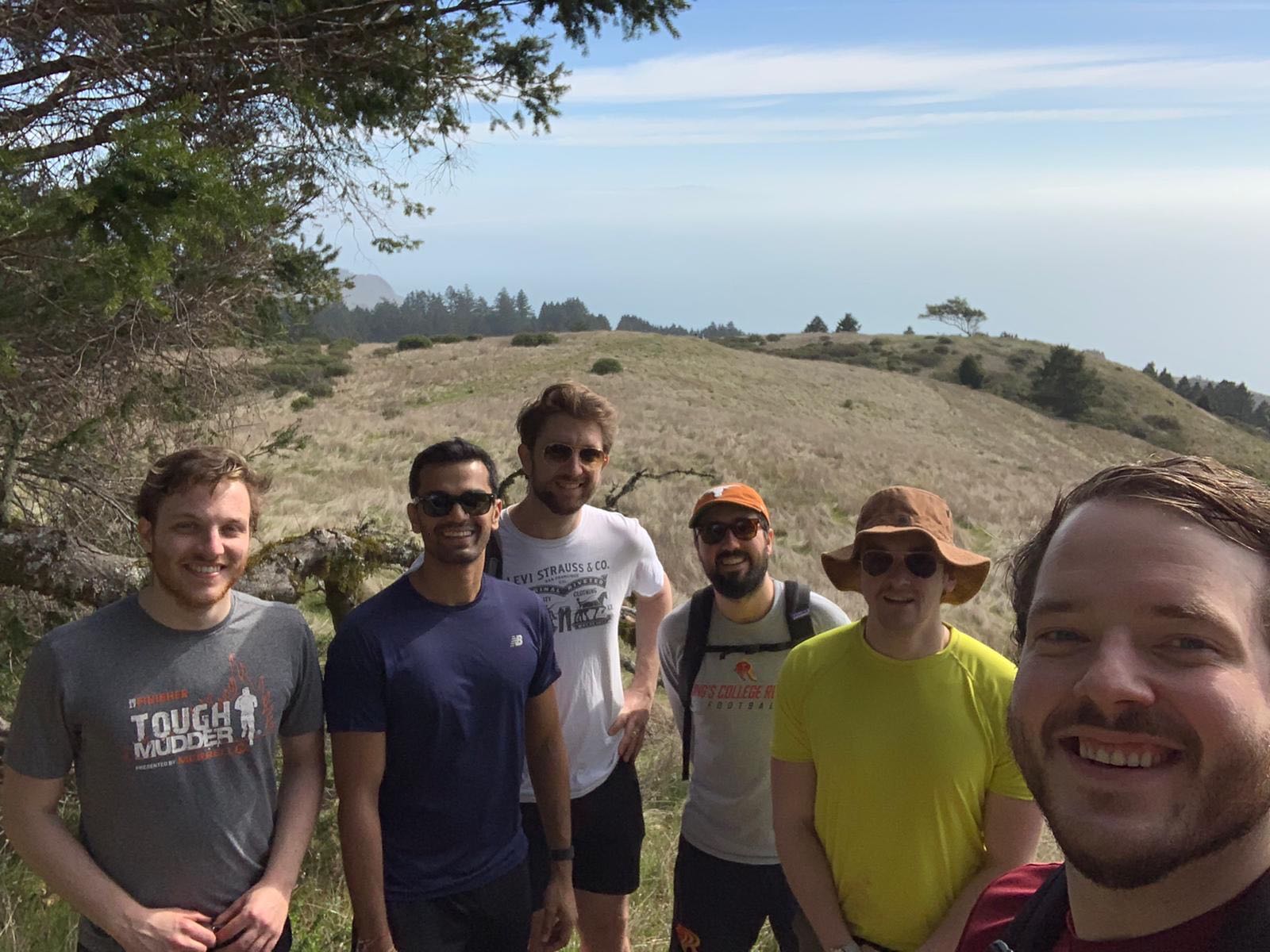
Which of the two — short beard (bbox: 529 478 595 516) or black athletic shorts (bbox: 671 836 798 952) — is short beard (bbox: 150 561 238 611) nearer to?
short beard (bbox: 529 478 595 516)

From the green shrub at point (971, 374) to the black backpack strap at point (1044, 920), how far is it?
204 feet

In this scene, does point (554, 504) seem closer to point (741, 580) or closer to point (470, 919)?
point (741, 580)

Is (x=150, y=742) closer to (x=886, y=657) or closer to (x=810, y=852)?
(x=810, y=852)

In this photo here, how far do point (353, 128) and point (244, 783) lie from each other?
5.11 meters

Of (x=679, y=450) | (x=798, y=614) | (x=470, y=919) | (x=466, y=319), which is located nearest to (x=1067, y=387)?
(x=679, y=450)

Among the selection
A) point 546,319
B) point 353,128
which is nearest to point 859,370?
point 353,128

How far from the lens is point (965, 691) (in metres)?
2.43

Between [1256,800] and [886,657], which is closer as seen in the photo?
[1256,800]

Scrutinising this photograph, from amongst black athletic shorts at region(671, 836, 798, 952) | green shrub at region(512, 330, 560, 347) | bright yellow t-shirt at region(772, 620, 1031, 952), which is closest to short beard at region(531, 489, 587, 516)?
bright yellow t-shirt at region(772, 620, 1031, 952)

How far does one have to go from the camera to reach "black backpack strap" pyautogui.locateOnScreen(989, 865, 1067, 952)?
4.51ft

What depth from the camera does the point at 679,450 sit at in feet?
80.1

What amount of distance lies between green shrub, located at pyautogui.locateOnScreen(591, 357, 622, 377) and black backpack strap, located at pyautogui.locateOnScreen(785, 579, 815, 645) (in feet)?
113

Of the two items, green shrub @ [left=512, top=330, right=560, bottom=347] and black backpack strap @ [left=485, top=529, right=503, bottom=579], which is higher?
green shrub @ [left=512, top=330, right=560, bottom=347]

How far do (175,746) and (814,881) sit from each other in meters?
1.84
